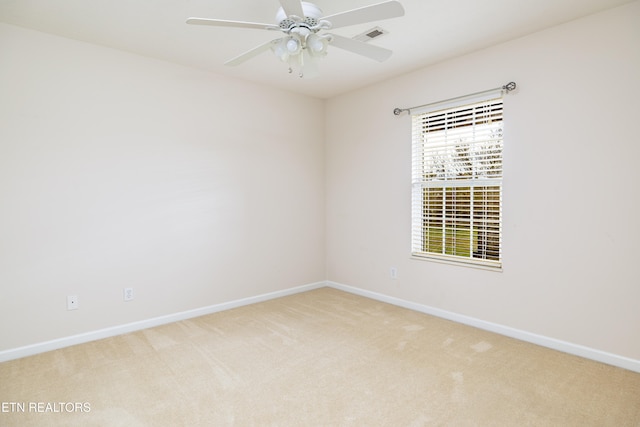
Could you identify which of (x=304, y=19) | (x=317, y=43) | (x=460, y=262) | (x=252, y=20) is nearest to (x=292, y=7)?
(x=304, y=19)

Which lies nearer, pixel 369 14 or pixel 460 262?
pixel 369 14

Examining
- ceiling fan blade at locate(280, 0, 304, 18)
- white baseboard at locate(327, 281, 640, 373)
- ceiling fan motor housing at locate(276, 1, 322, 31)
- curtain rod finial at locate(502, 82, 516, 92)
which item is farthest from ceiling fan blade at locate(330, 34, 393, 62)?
white baseboard at locate(327, 281, 640, 373)

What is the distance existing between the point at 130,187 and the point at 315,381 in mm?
2329

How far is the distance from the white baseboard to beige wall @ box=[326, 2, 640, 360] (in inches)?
1.8

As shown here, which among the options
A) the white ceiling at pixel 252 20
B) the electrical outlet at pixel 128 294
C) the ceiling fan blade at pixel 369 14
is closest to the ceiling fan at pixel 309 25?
the ceiling fan blade at pixel 369 14

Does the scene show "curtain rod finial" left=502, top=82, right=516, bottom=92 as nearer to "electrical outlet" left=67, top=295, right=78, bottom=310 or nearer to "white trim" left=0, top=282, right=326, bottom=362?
"white trim" left=0, top=282, right=326, bottom=362

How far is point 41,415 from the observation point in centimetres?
194

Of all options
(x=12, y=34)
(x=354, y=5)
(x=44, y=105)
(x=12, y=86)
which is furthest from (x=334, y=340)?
(x=12, y=34)

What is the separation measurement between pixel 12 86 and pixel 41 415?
231 centimetres

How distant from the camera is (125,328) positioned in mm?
3141

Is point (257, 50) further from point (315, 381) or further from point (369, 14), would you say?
point (315, 381)

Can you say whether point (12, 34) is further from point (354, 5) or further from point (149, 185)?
point (354, 5)

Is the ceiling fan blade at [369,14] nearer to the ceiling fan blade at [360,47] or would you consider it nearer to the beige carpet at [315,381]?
the ceiling fan blade at [360,47]

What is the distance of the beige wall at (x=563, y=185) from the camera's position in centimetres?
246
